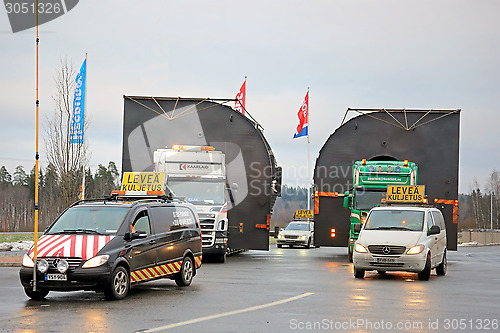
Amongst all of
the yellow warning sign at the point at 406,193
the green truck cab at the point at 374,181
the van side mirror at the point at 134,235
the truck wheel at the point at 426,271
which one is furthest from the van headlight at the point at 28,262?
the green truck cab at the point at 374,181

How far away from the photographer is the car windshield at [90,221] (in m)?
14.0

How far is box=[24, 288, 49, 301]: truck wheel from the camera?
13.3 meters

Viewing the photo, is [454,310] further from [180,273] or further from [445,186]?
[445,186]

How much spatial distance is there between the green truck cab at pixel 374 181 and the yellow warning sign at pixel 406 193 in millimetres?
2123

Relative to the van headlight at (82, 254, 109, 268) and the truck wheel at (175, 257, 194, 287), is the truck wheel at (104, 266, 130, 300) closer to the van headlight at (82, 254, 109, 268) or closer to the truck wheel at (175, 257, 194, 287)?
the van headlight at (82, 254, 109, 268)

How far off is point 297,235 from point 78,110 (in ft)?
53.7

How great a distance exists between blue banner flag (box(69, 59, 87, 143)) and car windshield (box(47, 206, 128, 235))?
14.6m

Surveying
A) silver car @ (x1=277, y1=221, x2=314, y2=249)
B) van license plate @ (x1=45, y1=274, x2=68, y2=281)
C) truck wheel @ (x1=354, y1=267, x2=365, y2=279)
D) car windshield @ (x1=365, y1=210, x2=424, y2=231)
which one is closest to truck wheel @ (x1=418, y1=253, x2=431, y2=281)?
car windshield @ (x1=365, y1=210, x2=424, y2=231)

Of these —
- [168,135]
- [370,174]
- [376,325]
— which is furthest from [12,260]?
[376,325]

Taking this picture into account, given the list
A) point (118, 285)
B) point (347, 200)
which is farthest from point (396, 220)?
point (118, 285)

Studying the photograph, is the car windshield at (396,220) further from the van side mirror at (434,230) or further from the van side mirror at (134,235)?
the van side mirror at (134,235)

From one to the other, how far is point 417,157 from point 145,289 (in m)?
14.5

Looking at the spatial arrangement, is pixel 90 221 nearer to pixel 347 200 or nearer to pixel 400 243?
pixel 400 243

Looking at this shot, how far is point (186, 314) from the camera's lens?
11.5 meters
